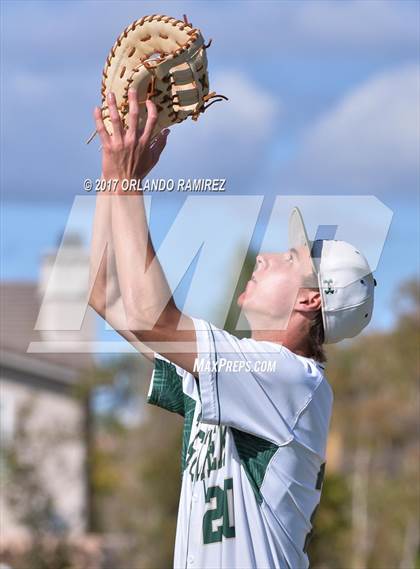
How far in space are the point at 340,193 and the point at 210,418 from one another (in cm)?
182

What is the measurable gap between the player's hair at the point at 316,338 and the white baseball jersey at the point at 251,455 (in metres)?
0.11

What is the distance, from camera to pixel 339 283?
3377 millimetres

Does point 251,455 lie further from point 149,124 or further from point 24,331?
point 24,331

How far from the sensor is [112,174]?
3.06 metres

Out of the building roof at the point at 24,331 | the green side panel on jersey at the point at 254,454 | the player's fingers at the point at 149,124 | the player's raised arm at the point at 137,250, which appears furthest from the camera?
the building roof at the point at 24,331

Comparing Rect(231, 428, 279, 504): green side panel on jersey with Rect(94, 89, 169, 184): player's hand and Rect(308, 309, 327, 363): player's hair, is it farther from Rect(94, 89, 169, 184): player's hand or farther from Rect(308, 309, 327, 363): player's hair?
Rect(94, 89, 169, 184): player's hand

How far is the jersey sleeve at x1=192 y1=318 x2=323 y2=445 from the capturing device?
3.09 m

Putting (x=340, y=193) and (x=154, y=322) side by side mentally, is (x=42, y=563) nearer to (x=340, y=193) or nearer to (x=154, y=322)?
(x=340, y=193)

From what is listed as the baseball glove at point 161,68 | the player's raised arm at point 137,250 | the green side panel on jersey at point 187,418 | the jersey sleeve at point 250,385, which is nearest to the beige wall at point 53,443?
the green side panel on jersey at point 187,418

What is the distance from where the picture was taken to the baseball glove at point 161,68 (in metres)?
3.30

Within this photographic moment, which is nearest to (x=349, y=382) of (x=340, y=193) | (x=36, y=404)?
(x=36, y=404)

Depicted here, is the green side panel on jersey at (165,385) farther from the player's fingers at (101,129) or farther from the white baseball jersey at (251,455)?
the player's fingers at (101,129)

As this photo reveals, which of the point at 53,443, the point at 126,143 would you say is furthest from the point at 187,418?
the point at 53,443

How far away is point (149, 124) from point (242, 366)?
26.7 inches
